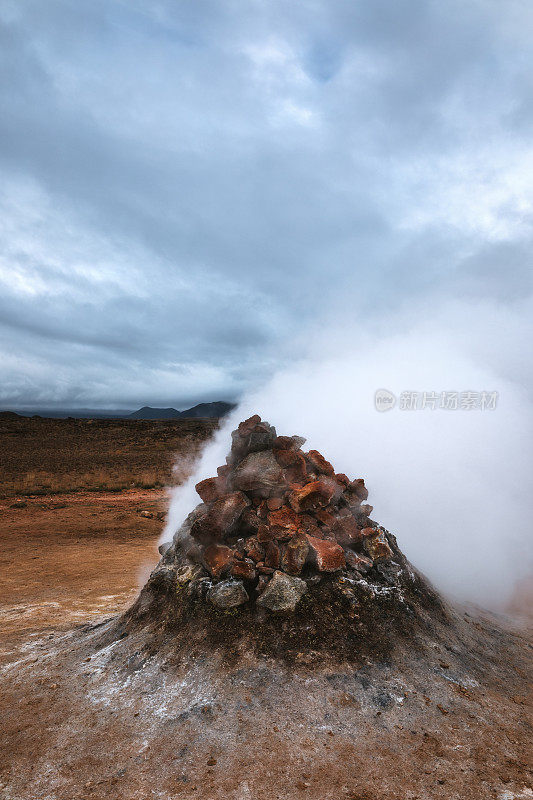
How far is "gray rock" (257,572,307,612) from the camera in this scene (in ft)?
13.1

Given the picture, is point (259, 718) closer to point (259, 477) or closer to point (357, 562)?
point (357, 562)

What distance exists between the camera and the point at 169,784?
107 inches

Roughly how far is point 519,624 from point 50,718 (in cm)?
622

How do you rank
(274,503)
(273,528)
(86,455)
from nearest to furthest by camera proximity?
1. (273,528)
2. (274,503)
3. (86,455)

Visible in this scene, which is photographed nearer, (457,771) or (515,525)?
(457,771)

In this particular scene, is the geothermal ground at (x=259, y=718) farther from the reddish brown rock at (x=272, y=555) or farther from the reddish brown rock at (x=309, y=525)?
the reddish brown rock at (x=309, y=525)

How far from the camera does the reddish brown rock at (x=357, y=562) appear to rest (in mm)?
4410

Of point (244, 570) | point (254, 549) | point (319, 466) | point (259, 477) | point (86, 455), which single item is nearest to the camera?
point (244, 570)

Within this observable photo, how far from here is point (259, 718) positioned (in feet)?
10.5

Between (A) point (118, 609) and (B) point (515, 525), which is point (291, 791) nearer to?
(A) point (118, 609)

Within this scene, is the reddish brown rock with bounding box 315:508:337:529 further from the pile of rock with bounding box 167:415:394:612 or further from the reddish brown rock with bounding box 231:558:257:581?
the reddish brown rock with bounding box 231:558:257:581

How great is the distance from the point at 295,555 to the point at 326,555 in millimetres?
348

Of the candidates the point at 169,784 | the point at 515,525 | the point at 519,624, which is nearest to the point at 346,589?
the point at 169,784

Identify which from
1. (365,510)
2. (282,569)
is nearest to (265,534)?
(282,569)
